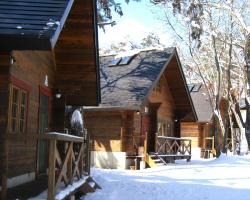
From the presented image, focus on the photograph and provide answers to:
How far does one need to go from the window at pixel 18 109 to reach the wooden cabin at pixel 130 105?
985 centimetres

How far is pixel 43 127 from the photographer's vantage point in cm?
1385

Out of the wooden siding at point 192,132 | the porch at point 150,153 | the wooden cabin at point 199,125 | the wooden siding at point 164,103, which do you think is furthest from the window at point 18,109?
the wooden siding at point 192,132

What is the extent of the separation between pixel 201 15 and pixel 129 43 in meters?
24.7

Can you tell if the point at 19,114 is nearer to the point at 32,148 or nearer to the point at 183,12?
the point at 32,148

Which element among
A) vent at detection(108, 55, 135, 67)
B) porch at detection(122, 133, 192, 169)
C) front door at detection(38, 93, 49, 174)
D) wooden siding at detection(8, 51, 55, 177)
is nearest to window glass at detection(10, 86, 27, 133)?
wooden siding at detection(8, 51, 55, 177)

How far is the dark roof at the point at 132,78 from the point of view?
850 inches

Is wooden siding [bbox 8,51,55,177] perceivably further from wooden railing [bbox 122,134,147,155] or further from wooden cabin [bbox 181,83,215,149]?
wooden cabin [bbox 181,83,215,149]

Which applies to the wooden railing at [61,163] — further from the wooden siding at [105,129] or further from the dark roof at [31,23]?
the wooden siding at [105,129]

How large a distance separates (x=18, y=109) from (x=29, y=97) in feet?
3.40

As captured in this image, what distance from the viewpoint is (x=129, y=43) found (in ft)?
161

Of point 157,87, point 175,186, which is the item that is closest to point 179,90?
point 157,87

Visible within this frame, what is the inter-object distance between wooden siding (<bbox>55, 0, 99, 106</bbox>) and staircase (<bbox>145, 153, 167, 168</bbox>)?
21.2 feet

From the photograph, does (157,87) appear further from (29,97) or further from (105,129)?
(29,97)

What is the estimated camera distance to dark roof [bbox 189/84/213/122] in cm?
3749
